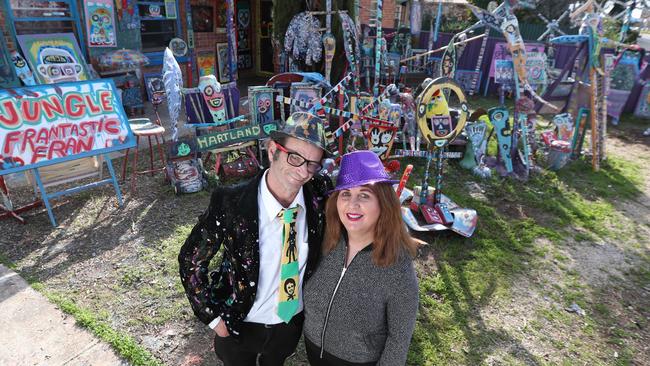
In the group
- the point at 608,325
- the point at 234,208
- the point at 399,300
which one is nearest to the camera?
the point at 399,300

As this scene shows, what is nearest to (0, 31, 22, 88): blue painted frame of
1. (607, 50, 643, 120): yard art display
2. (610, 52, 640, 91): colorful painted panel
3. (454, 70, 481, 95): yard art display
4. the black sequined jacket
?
the black sequined jacket

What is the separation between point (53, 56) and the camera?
7484 millimetres

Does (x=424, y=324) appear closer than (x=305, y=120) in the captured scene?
No

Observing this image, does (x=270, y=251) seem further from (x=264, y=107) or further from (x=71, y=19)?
(x=71, y=19)

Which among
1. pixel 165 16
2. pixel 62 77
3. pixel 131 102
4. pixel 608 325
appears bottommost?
pixel 608 325

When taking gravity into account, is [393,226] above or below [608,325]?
above

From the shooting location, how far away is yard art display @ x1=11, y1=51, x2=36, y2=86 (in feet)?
23.5

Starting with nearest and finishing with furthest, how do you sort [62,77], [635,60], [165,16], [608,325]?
[608,325] → [62,77] → [165,16] → [635,60]

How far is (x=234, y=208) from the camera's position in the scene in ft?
6.28

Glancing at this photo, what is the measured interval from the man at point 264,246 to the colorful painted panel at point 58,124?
3.29 meters

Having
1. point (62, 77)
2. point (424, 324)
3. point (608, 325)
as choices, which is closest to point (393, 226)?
point (424, 324)

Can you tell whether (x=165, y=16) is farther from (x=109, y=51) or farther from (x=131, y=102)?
(x=131, y=102)

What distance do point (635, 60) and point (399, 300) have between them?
11459 mm

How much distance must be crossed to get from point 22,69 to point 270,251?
7.64 m
